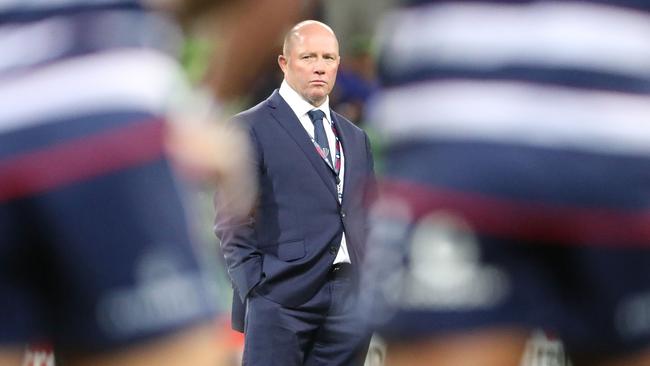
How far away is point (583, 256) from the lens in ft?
9.04

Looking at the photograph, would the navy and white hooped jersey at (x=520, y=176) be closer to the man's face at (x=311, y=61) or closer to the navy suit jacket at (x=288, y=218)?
the navy suit jacket at (x=288, y=218)

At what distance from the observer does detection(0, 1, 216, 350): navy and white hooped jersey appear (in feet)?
8.87

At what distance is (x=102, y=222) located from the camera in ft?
8.85

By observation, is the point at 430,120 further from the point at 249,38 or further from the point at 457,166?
the point at 249,38

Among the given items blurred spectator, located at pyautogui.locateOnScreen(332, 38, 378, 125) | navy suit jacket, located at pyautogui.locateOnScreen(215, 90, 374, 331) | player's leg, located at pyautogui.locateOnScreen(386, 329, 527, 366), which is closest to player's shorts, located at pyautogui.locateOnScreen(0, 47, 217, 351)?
player's leg, located at pyautogui.locateOnScreen(386, 329, 527, 366)

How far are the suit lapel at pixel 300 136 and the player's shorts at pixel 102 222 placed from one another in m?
3.38

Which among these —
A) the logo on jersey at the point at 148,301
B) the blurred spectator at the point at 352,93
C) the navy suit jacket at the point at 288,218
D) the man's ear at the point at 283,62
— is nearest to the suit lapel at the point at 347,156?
the navy suit jacket at the point at 288,218

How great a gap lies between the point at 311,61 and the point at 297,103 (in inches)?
8.0

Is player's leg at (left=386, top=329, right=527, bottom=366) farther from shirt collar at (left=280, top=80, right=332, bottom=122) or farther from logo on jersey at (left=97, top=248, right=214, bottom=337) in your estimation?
shirt collar at (left=280, top=80, right=332, bottom=122)

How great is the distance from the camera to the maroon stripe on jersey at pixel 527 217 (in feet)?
9.00

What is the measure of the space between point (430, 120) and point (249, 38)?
14.5 inches

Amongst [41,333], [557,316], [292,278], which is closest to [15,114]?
[41,333]

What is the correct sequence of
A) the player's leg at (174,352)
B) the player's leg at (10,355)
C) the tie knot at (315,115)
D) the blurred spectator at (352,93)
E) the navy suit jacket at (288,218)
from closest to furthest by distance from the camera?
the player's leg at (174,352) < the player's leg at (10,355) < the navy suit jacket at (288,218) < the tie knot at (315,115) < the blurred spectator at (352,93)

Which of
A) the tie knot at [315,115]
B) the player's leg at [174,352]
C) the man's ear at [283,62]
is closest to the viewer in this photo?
the player's leg at [174,352]
